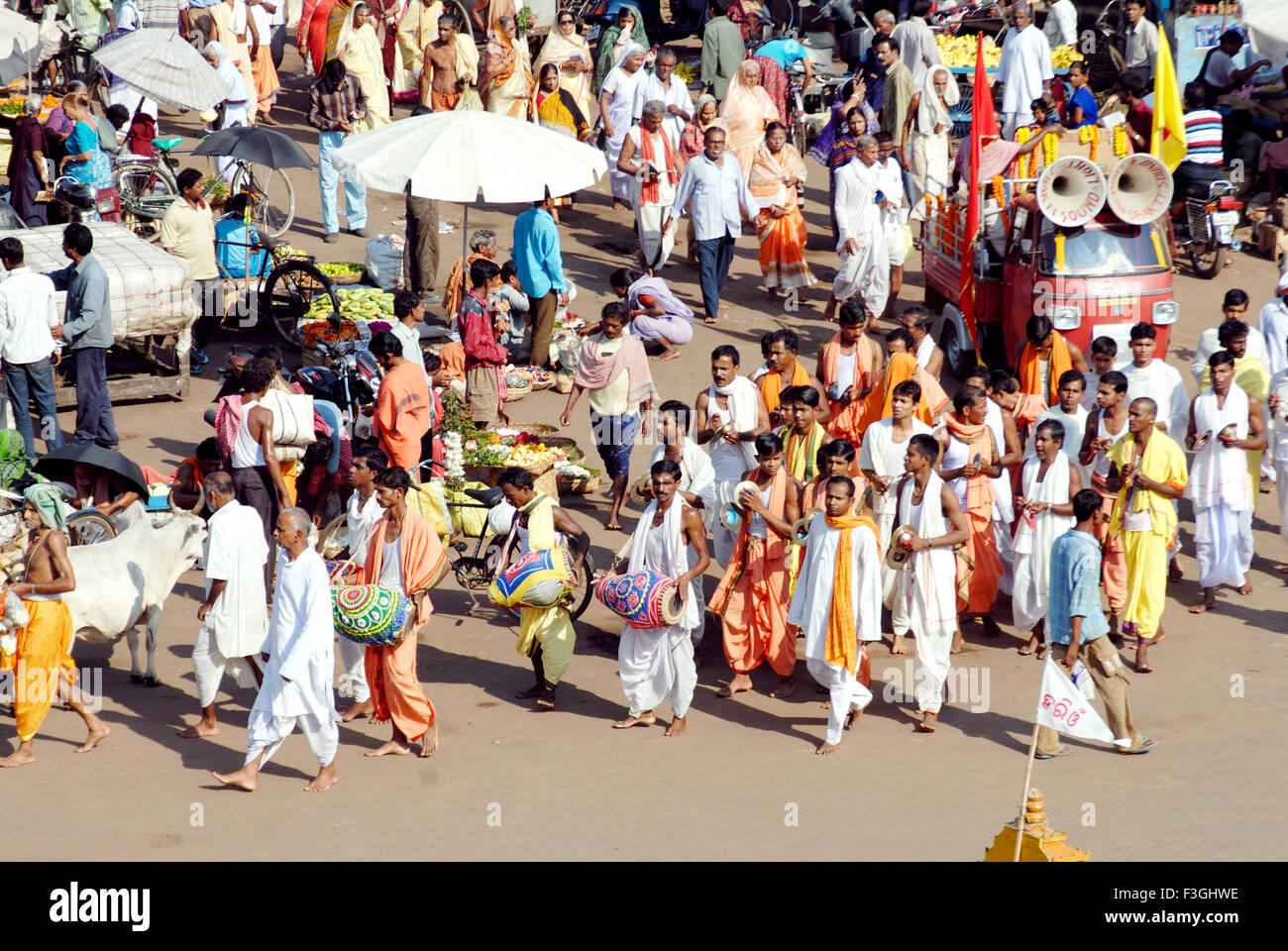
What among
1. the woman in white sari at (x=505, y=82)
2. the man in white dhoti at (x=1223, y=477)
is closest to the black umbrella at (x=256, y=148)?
the woman in white sari at (x=505, y=82)

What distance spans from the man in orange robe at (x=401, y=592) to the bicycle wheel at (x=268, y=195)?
7.63 metres

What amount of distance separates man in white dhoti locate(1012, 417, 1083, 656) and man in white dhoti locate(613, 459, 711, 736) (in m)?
2.21

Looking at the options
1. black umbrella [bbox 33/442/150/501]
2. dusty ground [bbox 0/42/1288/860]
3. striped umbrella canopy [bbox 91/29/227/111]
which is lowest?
dusty ground [bbox 0/42/1288/860]

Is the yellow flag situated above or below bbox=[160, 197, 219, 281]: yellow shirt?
above

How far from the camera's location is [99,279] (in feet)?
40.0

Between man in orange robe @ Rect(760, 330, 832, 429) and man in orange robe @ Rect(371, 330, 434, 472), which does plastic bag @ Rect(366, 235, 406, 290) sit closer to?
man in orange robe @ Rect(371, 330, 434, 472)

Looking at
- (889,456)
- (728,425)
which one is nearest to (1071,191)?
(889,456)

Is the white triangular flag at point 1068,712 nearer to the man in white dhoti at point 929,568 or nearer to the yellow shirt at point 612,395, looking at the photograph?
the man in white dhoti at point 929,568

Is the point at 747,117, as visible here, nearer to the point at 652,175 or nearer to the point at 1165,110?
the point at 652,175

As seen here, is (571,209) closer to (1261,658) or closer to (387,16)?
(387,16)

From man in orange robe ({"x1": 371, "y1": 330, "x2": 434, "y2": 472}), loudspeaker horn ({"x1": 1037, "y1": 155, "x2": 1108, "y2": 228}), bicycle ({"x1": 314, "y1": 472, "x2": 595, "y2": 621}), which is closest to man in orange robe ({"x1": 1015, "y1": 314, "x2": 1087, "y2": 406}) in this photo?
loudspeaker horn ({"x1": 1037, "y1": 155, "x2": 1108, "y2": 228})

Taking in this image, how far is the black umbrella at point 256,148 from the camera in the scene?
48.4ft

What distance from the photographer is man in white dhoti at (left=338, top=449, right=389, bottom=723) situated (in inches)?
374

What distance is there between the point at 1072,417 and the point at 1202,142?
7.77 metres
